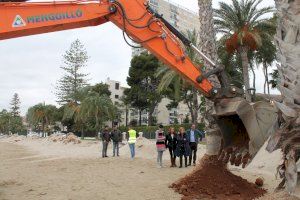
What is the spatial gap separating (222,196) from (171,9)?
320 ft

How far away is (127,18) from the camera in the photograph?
8.11m

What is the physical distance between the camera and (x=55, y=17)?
7.59 m

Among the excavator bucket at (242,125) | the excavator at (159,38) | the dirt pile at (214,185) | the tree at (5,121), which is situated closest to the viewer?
the excavator bucket at (242,125)

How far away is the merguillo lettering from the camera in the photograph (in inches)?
296

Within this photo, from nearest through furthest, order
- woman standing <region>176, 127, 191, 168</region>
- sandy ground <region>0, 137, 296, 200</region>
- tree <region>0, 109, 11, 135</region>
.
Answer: sandy ground <region>0, 137, 296, 200</region>
woman standing <region>176, 127, 191, 168</region>
tree <region>0, 109, 11, 135</region>

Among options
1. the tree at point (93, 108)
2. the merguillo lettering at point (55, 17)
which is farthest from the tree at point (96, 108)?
the merguillo lettering at point (55, 17)

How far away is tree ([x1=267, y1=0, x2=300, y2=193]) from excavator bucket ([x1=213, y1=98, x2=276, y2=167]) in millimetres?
2574

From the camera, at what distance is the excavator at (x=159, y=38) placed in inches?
282

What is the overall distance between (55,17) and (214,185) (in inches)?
200

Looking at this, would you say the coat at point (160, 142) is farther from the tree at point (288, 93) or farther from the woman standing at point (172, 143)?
the tree at point (288, 93)

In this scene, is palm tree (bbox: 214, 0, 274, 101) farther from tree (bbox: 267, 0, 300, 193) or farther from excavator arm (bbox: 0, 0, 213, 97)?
tree (bbox: 267, 0, 300, 193)

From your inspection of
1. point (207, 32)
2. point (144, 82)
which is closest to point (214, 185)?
point (207, 32)

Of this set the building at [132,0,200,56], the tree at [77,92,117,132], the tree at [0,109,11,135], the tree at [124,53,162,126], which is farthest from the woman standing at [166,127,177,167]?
the tree at [0,109,11,135]

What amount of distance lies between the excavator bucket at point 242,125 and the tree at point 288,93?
2.57 meters
